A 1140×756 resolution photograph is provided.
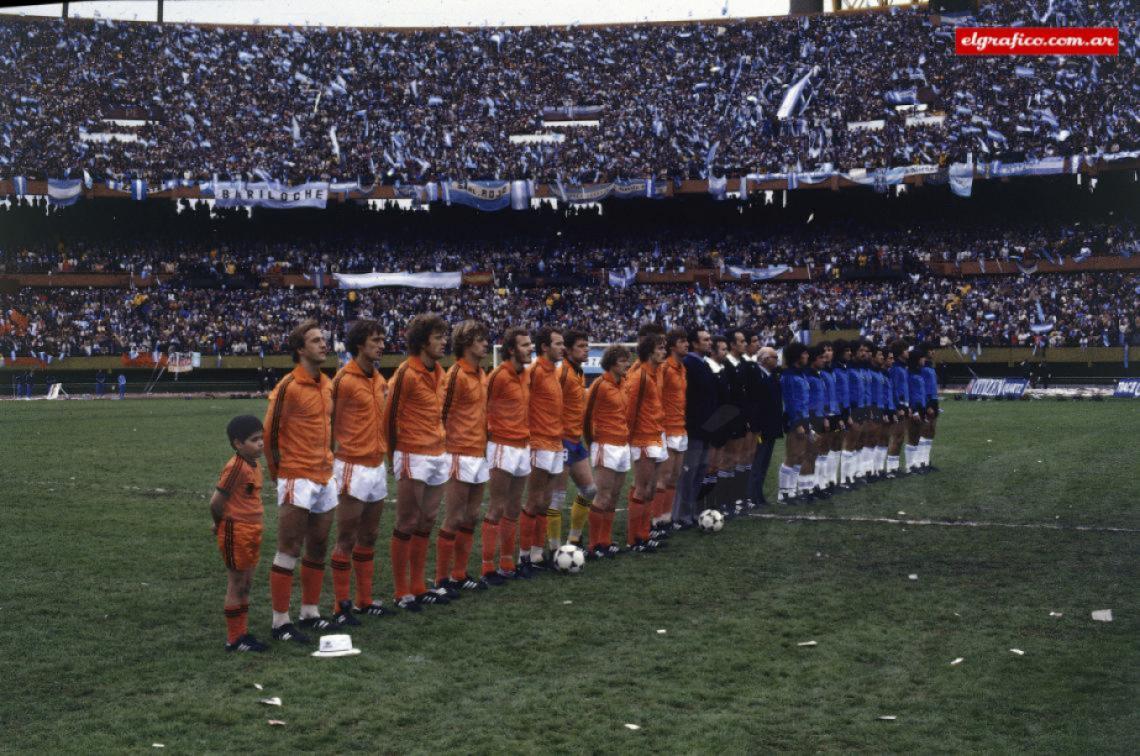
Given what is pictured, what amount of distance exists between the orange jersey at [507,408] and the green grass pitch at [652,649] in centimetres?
128

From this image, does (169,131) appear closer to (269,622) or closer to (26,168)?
(26,168)

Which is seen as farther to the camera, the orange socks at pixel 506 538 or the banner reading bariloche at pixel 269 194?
the banner reading bariloche at pixel 269 194

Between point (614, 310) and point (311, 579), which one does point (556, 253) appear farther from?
point (311, 579)

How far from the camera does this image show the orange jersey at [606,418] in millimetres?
10547

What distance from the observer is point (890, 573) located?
383 inches

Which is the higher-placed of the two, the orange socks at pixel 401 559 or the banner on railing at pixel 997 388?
the orange socks at pixel 401 559

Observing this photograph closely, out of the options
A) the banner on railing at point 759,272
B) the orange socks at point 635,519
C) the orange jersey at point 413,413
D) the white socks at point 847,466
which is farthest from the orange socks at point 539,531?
the banner on railing at point 759,272

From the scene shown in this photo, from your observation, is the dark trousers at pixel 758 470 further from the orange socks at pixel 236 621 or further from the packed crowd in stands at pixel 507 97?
the packed crowd in stands at pixel 507 97

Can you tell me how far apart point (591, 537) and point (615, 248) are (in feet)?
130

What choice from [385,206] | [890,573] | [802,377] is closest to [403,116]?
[385,206]

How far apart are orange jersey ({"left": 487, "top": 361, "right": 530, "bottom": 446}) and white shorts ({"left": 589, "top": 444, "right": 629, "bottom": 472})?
1.14 meters

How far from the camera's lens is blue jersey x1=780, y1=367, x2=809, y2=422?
1396 cm

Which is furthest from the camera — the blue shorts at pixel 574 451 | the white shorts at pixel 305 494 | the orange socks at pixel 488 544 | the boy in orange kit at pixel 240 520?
the blue shorts at pixel 574 451

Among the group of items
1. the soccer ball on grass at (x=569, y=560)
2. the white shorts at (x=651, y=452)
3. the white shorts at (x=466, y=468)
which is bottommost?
the soccer ball on grass at (x=569, y=560)
